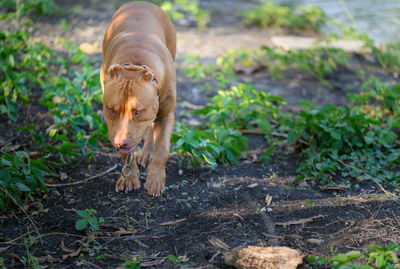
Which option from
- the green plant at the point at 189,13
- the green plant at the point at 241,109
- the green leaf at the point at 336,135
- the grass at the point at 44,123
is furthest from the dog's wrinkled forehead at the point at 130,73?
the green plant at the point at 189,13

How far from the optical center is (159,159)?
406 cm

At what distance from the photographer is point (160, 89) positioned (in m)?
3.90

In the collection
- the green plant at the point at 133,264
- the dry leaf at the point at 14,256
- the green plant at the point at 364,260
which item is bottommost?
the dry leaf at the point at 14,256

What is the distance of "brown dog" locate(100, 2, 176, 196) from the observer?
3393 mm

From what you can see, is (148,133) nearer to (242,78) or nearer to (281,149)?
(281,149)

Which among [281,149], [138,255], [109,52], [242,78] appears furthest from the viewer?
[242,78]

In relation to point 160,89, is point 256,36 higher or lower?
lower

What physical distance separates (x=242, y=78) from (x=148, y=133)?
301 centimetres

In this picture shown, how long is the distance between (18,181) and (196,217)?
56.4 inches

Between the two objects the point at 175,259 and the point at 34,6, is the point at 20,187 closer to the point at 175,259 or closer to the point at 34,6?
the point at 175,259

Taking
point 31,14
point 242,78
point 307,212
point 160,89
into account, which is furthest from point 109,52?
point 31,14

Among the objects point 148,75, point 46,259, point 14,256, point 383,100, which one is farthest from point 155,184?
point 383,100

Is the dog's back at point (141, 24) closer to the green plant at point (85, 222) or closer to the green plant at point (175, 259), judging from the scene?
the green plant at point (85, 222)

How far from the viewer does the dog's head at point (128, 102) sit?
337 centimetres
